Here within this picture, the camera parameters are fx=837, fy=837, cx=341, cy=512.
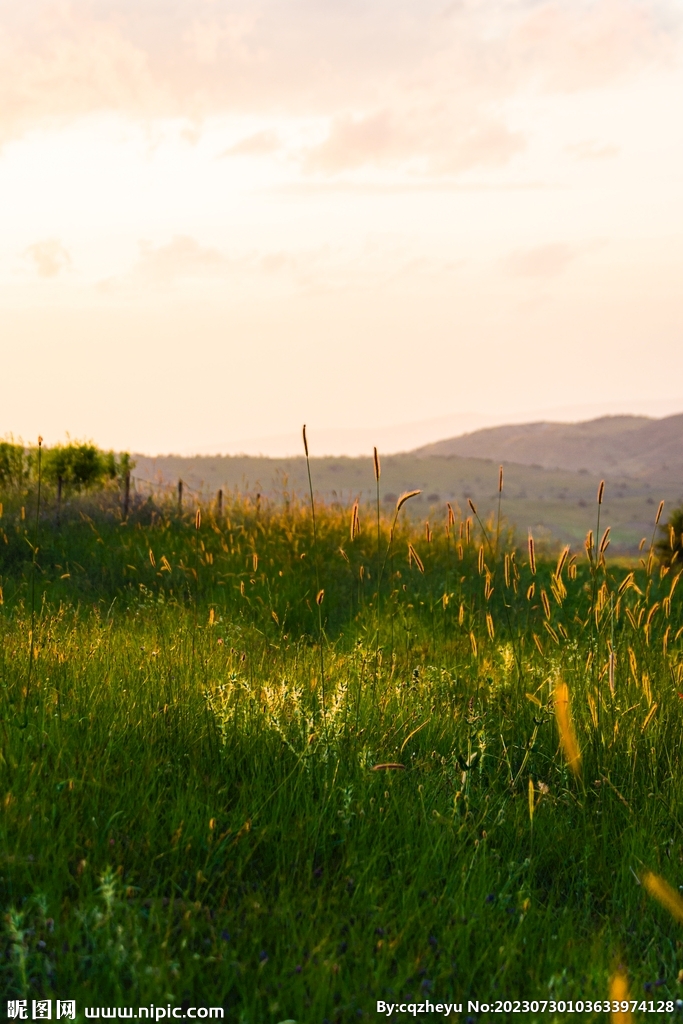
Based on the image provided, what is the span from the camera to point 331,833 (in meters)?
2.74

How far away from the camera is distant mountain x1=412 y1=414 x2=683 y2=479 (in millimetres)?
91750

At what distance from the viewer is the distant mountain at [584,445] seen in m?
91.8

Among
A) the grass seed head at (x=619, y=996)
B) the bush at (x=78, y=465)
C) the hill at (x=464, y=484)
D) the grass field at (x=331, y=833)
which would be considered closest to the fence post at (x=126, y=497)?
the bush at (x=78, y=465)

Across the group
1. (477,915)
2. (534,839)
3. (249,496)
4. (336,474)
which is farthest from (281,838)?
(336,474)

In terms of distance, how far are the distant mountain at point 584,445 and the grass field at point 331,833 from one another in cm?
8222

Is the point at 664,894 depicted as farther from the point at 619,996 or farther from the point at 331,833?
the point at 331,833

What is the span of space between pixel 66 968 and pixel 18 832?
57 cm

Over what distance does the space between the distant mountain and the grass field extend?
3237 inches

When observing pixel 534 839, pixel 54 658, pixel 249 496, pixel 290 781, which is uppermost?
pixel 249 496

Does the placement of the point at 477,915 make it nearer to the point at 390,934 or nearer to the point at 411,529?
the point at 390,934

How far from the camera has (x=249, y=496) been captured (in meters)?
12.2

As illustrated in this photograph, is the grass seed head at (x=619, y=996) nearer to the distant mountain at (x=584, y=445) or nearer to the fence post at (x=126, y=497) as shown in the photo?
the fence post at (x=126, y=497)

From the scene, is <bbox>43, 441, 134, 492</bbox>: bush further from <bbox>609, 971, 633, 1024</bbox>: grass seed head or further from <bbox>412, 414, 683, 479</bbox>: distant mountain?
<bbox>412, 414, 683, 479</bbox>: distant mountain

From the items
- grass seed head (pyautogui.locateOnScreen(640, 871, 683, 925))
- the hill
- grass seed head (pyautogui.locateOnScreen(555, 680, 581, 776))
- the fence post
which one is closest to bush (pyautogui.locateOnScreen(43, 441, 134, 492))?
the fence post
